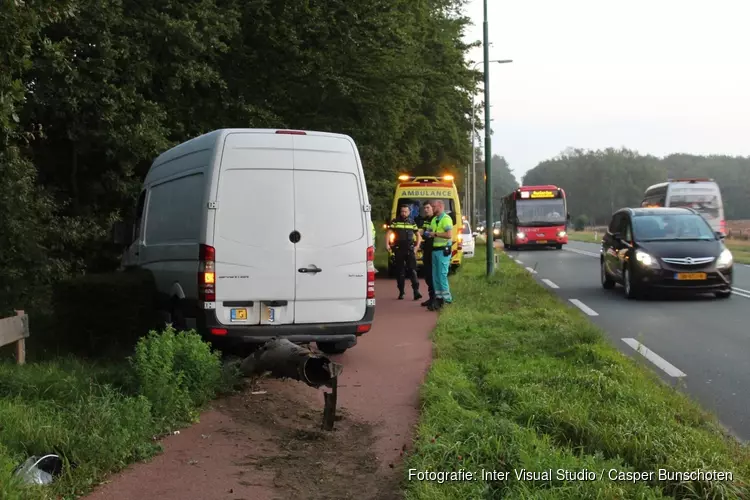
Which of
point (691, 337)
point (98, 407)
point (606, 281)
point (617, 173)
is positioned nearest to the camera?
point (98, 407)

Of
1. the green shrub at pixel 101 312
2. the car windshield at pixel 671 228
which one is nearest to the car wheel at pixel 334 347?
the green shrub at pixel 101 312

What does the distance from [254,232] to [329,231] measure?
2.54ft

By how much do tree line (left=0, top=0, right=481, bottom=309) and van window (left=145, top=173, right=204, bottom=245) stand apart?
1994mm

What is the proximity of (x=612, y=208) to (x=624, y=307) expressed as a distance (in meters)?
122

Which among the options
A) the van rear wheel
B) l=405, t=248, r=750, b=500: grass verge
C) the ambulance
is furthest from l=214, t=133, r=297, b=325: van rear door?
the ambulance

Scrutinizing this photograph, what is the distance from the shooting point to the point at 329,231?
8.08m

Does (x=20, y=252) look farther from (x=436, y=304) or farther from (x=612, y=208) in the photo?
(x=612, y=208)

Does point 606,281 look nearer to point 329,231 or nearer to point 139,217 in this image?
point 139,217

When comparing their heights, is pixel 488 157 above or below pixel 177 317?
above

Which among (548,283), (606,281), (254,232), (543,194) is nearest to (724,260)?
(606,281)

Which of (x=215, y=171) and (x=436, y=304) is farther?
(x=436, y=304)

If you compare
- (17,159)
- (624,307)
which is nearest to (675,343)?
(624,307)

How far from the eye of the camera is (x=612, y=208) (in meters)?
131

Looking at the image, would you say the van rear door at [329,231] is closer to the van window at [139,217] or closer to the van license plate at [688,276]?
the van window at [139,217]
